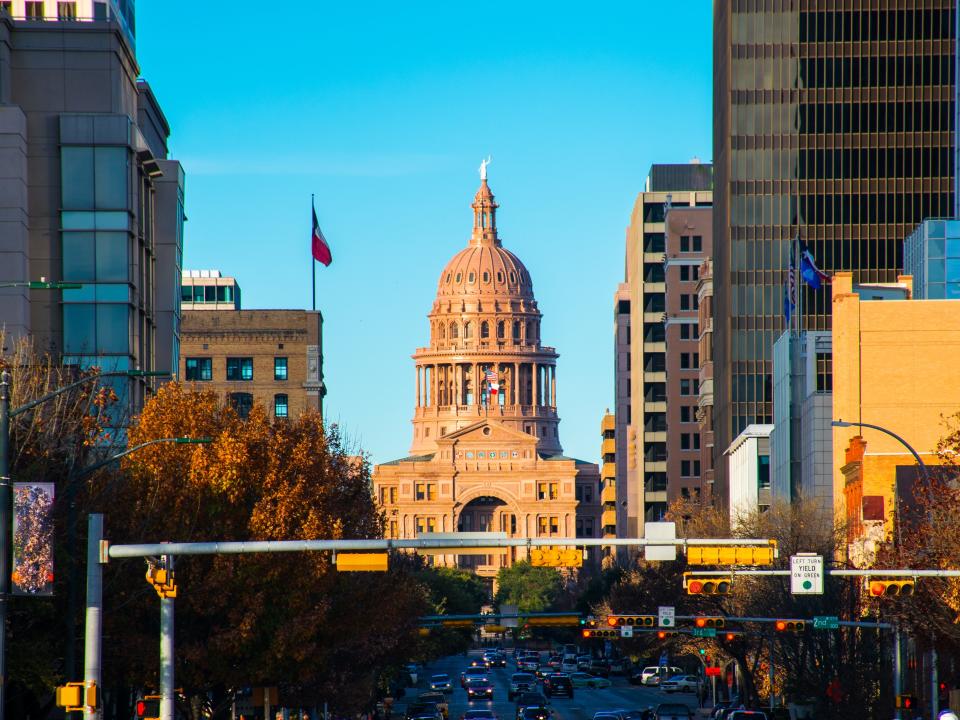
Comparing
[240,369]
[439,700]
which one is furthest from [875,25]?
[439,700]

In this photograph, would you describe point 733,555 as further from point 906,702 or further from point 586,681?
point 586,681

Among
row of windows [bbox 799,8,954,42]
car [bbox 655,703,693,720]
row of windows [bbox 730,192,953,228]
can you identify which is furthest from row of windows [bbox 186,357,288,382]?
car [bbox 655,703,693,720]

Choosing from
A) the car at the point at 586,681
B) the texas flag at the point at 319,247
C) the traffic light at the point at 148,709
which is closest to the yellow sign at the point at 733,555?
the traffic light at the point at 148,709

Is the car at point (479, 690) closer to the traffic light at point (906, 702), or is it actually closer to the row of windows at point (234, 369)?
the row of windows at point (234, 369)

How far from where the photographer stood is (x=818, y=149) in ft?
487

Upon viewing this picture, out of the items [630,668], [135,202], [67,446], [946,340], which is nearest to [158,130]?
[135,202]

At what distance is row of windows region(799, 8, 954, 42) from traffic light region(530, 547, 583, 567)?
107 m

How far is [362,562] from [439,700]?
83980 millimetres

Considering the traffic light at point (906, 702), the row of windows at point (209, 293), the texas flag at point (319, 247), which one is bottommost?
the traffic light at point (906, 702)

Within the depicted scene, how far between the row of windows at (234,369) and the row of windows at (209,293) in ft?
142

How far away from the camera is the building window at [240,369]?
150 m

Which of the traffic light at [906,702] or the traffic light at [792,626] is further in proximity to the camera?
the traffic light at [792,626]

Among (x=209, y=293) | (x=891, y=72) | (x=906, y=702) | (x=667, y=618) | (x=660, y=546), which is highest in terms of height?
(x=891, y=72)

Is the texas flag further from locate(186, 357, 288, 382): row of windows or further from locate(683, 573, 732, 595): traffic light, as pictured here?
locate(683, 573, 732, 595): traffic light
